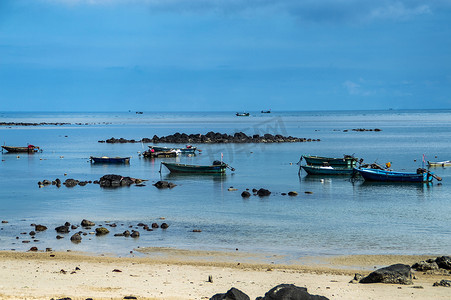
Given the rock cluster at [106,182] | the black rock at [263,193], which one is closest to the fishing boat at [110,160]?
the rock cluster at [106,182]

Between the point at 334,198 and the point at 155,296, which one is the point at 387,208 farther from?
the point at 155,296

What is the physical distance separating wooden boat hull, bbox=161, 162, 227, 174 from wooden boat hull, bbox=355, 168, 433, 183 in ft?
42.1

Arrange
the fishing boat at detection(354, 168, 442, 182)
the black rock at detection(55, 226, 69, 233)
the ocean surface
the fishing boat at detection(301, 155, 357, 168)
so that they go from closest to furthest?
the ocean surface, the black rock at detection(55, 226, 69, 233), the fishing boat at detection(354, 168, 442, 182), the fishing boat at detection(301, 155, 357, 168)

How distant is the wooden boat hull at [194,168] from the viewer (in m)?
53.1

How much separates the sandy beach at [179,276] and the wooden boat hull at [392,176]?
2596cm

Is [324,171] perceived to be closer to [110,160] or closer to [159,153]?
[110,160]

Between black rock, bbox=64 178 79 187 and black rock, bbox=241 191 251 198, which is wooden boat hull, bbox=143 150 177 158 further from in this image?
black rock, bbox=241 191 251 198

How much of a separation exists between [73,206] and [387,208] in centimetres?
1908

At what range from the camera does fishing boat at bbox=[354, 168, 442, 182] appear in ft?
154

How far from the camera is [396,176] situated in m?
47.6

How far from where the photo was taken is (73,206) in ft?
115

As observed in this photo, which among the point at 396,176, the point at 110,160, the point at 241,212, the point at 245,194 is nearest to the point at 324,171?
the point at 396,176

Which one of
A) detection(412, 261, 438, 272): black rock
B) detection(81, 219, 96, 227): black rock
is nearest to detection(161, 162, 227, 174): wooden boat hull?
detection(81, 219, 96, 227): black rock

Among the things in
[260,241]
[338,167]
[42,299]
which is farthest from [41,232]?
[338,167]
